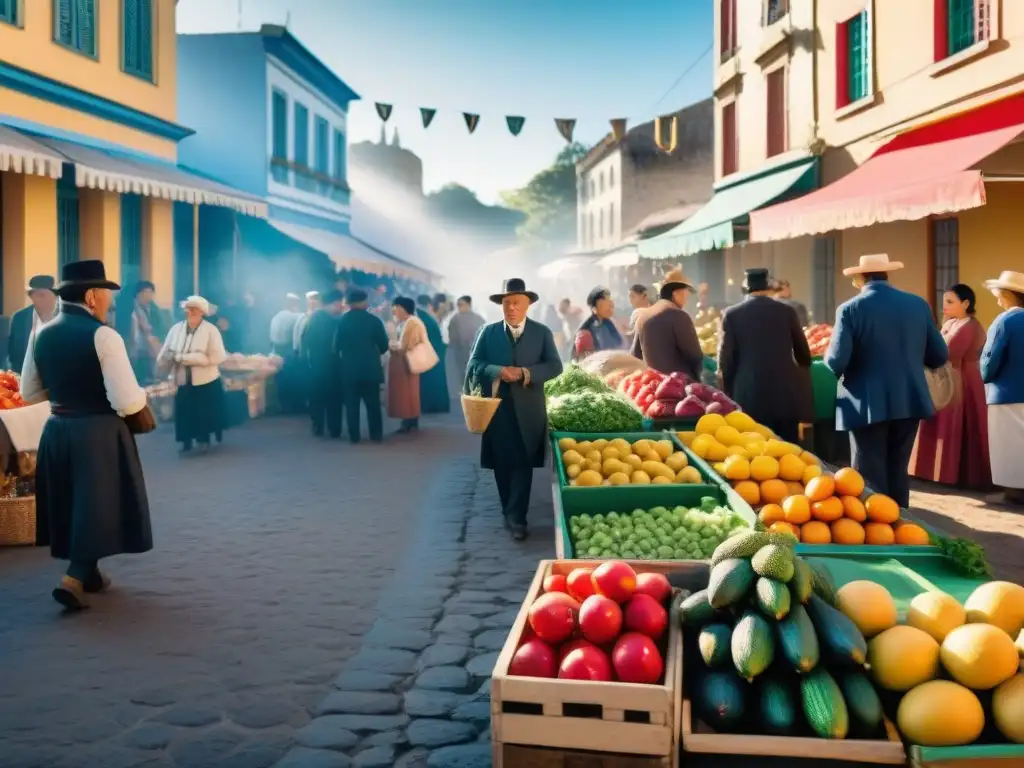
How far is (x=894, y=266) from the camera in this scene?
7895 mm

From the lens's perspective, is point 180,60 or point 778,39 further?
point 180,60

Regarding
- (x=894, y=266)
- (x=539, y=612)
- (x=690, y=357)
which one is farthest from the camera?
(x=690, y=357)

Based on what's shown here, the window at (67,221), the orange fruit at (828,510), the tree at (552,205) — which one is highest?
the tree at (552,205)

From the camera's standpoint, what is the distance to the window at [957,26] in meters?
13.1

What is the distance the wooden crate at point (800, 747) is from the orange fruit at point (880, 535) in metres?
2.30

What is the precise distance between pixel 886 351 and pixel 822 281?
1198 cm

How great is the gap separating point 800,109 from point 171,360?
40.9 feet

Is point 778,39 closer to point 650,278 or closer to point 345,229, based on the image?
point 345,229

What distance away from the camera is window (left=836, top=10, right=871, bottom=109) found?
17.2 meters

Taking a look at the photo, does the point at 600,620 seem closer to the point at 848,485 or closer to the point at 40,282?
the point at 848,485

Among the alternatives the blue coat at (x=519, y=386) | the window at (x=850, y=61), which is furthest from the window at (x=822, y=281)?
the blue coat at (x=519, y=386)

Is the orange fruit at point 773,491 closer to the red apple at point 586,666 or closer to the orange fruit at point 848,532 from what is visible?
the orange fruit at point 848,532

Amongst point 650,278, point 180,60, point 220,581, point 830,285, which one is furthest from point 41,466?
point 650,278

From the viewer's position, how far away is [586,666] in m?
3.44
